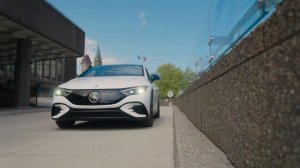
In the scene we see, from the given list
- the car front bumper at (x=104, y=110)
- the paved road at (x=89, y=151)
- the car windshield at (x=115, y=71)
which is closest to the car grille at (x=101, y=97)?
the car front bumper at (x=104, y=110)

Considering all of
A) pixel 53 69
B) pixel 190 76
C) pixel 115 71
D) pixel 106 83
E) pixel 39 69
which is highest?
pixel 53 69

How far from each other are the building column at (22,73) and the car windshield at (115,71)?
39.2ft

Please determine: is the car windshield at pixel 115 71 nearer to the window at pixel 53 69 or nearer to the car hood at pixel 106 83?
the car hood at pixel 106 83

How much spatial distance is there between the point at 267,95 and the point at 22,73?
18.6 meters

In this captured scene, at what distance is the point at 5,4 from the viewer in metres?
14.2

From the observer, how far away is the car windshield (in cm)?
801

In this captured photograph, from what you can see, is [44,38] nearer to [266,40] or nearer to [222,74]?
[222,74]

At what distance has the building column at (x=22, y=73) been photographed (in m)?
19.2

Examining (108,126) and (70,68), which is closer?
(108,126)

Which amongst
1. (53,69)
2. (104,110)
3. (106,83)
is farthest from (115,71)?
(53,69)

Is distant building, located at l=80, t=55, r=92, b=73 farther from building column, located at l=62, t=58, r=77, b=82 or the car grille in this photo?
the car grille

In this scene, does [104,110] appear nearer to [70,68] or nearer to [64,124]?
[64,124]

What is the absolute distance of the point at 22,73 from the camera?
19375mm

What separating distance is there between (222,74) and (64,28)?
19.2 metres
